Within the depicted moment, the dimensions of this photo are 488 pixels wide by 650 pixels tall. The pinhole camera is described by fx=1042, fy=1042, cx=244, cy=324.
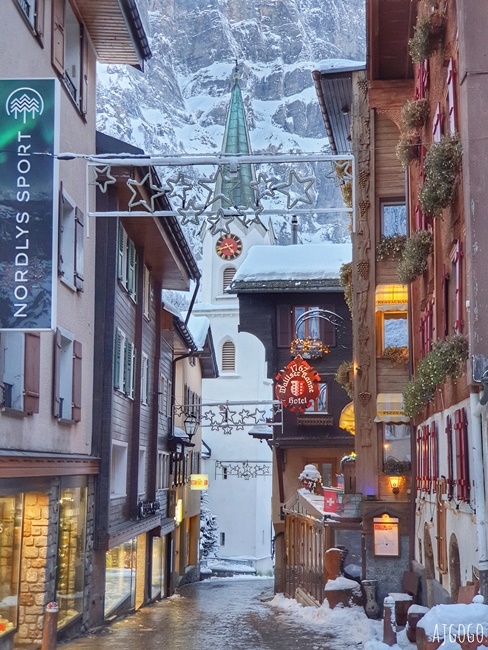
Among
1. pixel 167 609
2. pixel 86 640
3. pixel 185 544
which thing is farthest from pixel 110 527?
pixel 185 544

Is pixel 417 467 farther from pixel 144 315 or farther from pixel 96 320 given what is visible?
pixel 144 315

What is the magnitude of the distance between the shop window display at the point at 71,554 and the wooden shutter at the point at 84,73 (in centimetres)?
730

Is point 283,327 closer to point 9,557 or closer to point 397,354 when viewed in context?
point 397,354

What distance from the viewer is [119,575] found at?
23562mm

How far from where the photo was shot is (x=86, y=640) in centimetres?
1802

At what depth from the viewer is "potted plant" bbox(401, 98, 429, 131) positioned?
17641 mm

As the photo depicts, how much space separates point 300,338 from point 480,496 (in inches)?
859

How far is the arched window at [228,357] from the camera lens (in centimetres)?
7744

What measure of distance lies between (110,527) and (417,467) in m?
6.32

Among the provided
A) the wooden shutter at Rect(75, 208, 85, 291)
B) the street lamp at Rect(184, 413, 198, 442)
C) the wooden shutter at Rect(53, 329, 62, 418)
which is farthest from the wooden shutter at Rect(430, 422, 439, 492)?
the street lamp at Rect(184, 413, 198, 442)

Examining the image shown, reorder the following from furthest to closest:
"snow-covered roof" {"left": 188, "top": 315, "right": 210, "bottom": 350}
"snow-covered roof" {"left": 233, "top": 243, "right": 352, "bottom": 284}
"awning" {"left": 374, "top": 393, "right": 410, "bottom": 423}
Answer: "snow-covered roof" {"left": 188, "top": 315, "right": 210, "bottom": 350}
"snow-covered roof" {"left": 233, "top": 243, "right": 352, "bottom": 284}
"awning" {"left": 374, "top": 393, "right": 410, "bottom": 423}

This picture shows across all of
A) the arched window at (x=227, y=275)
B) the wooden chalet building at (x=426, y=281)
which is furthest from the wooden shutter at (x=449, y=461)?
the arched window at (x=227, y=275)

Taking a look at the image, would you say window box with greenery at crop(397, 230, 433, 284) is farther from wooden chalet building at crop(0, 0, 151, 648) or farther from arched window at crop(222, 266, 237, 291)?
arched window at crop(222, 266, 237, 291)

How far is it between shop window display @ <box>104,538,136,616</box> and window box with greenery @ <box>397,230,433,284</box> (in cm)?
915
